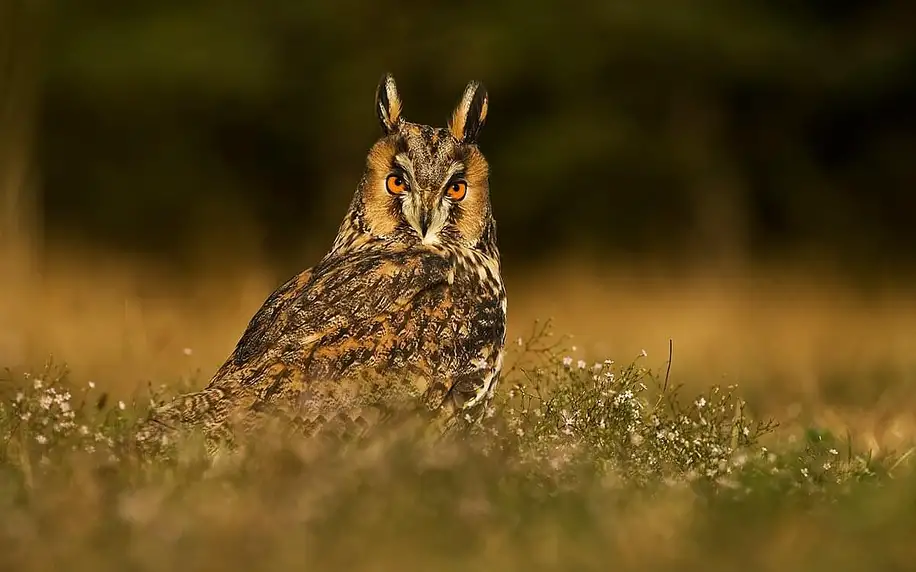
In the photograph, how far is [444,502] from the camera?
12.5 ft

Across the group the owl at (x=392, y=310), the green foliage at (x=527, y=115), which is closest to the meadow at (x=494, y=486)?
the owl at (x=392, y=310)

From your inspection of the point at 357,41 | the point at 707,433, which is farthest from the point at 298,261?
the point at 707,433

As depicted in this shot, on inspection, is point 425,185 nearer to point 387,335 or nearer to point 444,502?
point 387,335

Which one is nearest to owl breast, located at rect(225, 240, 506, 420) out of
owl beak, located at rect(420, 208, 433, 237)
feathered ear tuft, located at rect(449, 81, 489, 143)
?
owl beak, located at rect(420, 208, 433, 237)

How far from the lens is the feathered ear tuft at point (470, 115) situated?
5875 millimetres

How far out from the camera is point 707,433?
5.17 m

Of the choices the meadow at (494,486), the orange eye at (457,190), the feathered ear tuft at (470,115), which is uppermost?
the feathered ear tuft at (470,115)

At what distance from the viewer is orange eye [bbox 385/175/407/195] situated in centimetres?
560

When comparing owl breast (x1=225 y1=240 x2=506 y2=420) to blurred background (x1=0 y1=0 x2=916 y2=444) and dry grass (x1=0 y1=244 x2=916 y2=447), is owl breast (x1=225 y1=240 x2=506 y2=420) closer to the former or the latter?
dry grass (x1=0 y1=244 x2=916 y2=447)

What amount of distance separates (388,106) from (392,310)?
4.05 ft

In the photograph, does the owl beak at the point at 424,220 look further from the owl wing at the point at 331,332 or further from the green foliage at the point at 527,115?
the green foliage at the point at 527,115

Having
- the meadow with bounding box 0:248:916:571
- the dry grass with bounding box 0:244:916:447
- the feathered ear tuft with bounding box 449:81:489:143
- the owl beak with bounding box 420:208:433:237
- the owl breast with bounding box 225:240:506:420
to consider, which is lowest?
the dry grass with bounding box 0:244:916:447

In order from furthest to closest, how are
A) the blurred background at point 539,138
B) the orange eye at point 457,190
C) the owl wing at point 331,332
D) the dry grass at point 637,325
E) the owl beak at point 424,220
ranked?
the blurred background at point 539,138 < the dry grass at point 637,325 < the orange eye at point 457,190 < the owl beak at point 424,220 < the owl wing at point 331,332

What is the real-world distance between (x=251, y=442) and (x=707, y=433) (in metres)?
1.68
